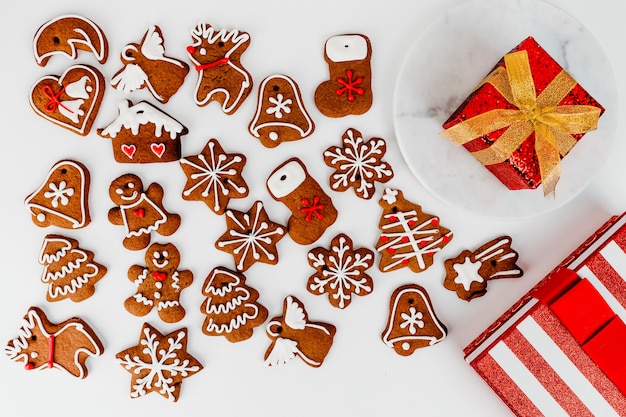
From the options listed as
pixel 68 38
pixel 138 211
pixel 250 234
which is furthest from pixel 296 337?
pixel 68 38

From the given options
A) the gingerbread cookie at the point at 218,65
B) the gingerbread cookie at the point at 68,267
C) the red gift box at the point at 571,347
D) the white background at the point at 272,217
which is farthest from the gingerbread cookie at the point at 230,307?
the red gift box at the point at 571,347

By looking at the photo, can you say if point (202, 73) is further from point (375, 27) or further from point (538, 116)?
point (538, 116)

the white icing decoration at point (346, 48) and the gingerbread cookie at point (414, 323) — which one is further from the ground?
the white icing decoration at point (346, 48)

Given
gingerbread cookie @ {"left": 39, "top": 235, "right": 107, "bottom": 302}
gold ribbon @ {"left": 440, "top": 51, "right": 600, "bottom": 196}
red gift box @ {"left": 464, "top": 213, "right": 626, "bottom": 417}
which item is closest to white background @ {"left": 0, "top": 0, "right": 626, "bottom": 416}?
gingerbread cookie @ {"left": 39, "top": 235, "right": 107, "bottom": 302}

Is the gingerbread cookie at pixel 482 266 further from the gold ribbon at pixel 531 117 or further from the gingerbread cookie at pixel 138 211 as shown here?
the gingerbread cookie at pixel 138 211

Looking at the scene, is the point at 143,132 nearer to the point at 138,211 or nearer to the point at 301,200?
the point at 138,211

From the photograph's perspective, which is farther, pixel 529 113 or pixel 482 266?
pixel 482 266

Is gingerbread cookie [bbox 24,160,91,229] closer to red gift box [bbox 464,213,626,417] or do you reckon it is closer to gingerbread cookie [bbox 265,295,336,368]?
gingerbread cookie [bbox 265,295,336,368]

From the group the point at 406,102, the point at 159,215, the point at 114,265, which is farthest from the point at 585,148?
the point at 114,265
